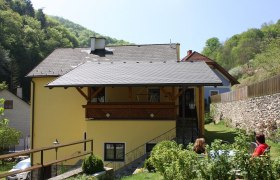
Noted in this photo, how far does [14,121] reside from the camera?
4066 centimetres

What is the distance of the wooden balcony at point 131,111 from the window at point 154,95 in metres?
3.42

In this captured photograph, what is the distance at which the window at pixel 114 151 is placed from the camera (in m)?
16.9

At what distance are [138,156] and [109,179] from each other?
5025mm

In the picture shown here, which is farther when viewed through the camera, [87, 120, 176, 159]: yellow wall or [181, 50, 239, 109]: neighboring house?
[181, 50, 239, 109]: neighboring house

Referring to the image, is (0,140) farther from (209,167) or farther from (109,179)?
(209,167)

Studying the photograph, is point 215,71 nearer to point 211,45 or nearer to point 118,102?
point 118,102

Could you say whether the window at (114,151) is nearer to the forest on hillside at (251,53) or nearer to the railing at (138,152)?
the railing at (138,152)

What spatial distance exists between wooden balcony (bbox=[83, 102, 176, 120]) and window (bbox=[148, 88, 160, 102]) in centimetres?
342

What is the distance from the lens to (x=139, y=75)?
57.2ft

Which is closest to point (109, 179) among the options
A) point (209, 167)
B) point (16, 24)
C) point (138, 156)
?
point (138, 156)

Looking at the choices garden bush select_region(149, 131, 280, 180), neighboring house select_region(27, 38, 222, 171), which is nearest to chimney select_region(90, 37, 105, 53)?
neighboring house select_region(27, 38, 222, 171)

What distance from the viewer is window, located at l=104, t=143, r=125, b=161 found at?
16.9m

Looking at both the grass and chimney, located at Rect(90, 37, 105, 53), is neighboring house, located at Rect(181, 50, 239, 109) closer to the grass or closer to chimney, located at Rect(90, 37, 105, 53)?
chimney, located at Rect(90, 37, 105, 53)

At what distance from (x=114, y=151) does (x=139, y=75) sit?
11.9 feet
